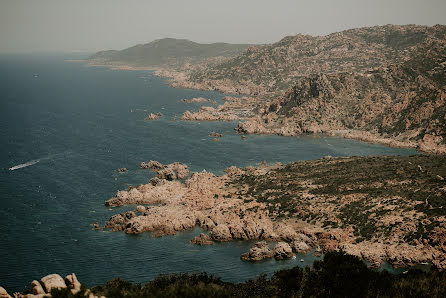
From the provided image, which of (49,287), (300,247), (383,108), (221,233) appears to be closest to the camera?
(49,287)

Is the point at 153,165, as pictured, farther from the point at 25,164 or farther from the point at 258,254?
the point at 258,254

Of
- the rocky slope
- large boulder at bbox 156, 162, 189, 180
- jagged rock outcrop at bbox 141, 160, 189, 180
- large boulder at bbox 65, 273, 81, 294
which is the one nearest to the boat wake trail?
jagged rock outcrop at bbox 141, 160, 189, 180

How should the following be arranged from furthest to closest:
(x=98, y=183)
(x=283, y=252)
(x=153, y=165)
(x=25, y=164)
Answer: (x=153, y=165)
(x=25, y=164)
(x=98, y=183)
(x=283, y=252)

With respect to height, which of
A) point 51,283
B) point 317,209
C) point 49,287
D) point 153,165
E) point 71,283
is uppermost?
point 51,283

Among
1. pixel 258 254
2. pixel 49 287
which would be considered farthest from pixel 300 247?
pixel 49 287

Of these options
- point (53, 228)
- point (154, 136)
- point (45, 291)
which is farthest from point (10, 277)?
point (154, 136)

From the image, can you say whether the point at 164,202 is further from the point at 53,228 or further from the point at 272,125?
the point at 272,125
